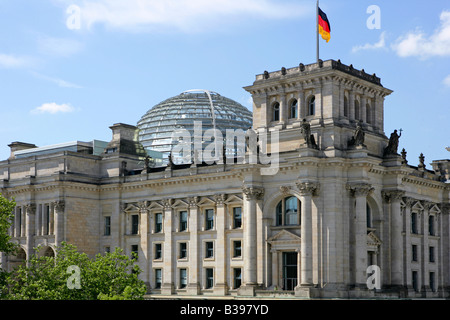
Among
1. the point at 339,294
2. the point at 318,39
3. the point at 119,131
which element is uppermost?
the point at 318,39

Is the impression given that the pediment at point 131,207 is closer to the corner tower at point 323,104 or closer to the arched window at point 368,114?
the corner tower at point 323,104

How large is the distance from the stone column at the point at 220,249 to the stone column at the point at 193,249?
8.87 ft

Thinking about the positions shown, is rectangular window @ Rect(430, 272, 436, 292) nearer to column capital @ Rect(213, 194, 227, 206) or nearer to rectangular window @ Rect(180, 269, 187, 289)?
column capital @ Rect(213, 194, 227, 206)

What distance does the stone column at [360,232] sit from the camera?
2591 inches

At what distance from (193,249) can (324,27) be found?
26.8 m

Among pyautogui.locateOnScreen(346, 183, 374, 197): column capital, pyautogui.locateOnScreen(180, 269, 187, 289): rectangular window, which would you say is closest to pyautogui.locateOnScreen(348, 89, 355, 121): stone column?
pyautogui.locateOnScreen(346, 183, 374, 197): column capital

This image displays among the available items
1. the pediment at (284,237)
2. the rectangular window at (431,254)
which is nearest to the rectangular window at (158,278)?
the pediment at (284,237)

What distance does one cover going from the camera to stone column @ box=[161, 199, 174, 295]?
79.8 m

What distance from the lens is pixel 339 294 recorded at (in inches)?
2557
